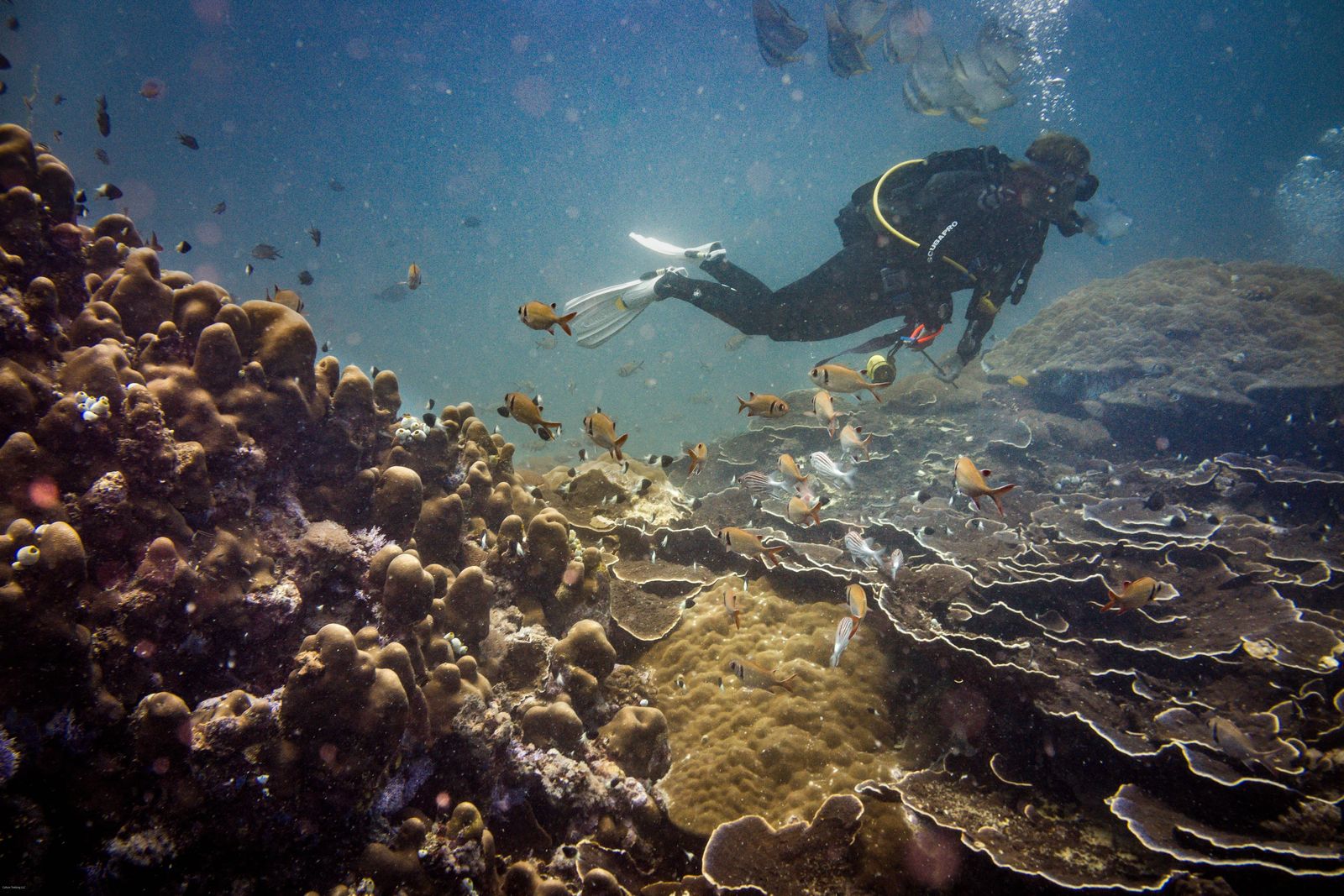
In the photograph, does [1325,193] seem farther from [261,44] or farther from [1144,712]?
[261,44]

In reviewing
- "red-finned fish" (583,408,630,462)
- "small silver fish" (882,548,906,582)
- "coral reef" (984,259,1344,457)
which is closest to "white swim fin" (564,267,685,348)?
"red-finned fish" (583,408,630,462)

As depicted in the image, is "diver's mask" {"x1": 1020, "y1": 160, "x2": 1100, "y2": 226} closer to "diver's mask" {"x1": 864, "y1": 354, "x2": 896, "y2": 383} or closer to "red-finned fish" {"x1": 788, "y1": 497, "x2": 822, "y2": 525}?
"diver's mask" {"x1": 864, "y1": 354, "x2": 896, "y2": 383}

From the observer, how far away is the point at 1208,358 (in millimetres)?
10875

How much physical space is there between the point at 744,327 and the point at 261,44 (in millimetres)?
36894

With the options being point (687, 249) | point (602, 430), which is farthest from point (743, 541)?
point (687, 249)

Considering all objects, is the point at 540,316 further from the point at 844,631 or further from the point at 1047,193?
the point at 1047,193

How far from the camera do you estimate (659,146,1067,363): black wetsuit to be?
7.21 meters

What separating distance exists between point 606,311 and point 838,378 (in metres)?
4.62

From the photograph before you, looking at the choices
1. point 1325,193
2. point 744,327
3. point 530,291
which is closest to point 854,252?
point 744,327

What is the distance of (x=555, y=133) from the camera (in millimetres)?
57625

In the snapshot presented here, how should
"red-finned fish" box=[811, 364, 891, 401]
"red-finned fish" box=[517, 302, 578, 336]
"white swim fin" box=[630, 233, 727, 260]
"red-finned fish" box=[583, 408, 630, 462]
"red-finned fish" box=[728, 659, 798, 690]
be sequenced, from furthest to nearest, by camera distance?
"white swim fin" box=[630, 233, 727, 260]
"red-finned fish" box=[811, 364, 891, 401]
"red-finned fish" box=[517, 302, 578, 336]
"red-finned fish" box=[583, 408, 630, 462]
"red-finned fish" box=[728, 659, 798, 690]

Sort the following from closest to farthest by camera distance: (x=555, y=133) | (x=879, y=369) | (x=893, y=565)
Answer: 1. (x=893, y=565)
2. (x=879, y=369)
3. (x=555, y=133)

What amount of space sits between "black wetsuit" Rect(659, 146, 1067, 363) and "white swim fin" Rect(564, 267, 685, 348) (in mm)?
507

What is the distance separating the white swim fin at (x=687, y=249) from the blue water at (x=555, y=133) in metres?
11.2
